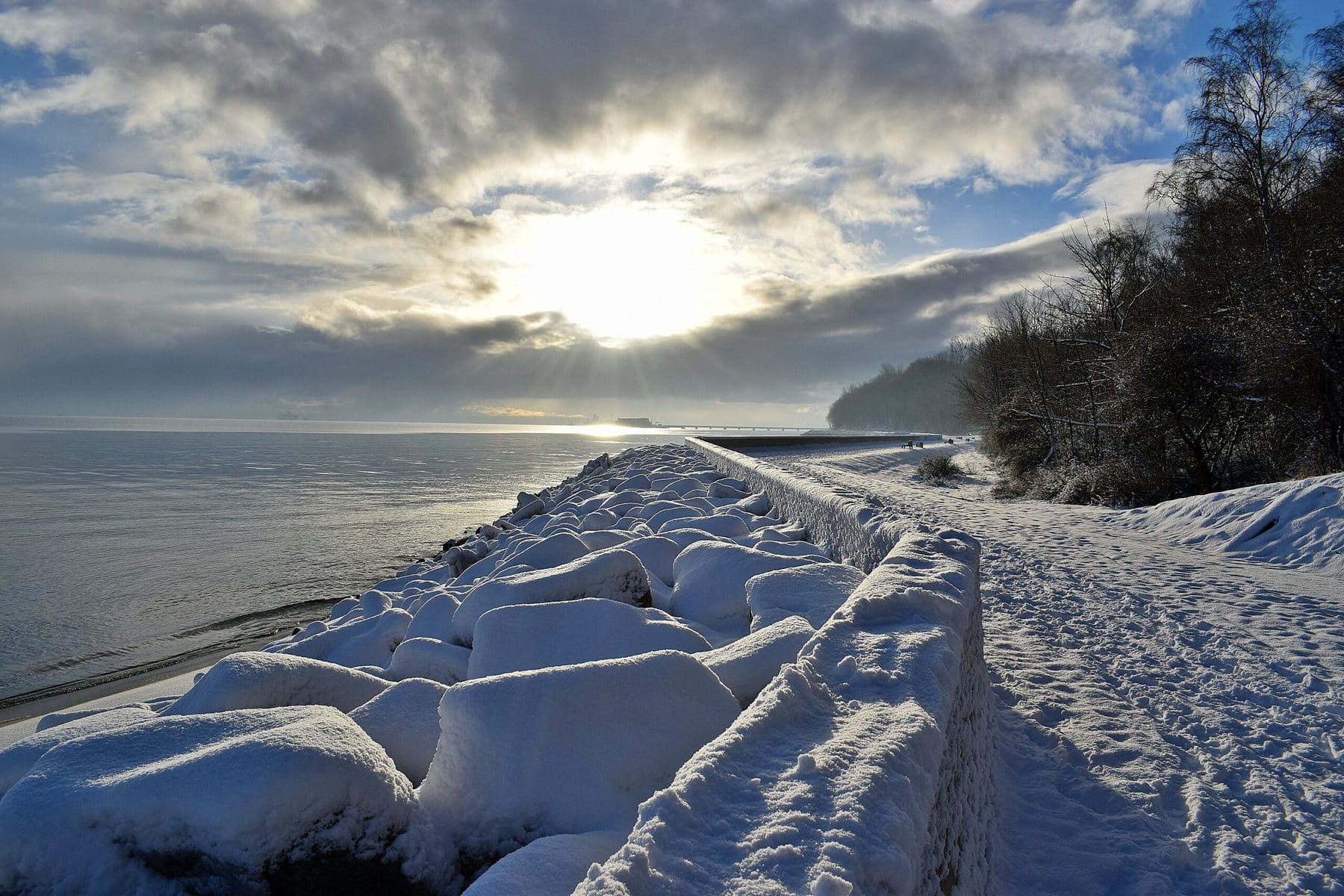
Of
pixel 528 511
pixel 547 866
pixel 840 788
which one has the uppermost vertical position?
pixel 840 788

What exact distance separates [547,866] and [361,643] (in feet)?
11.2

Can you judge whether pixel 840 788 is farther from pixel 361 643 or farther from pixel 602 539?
pixel 602 539

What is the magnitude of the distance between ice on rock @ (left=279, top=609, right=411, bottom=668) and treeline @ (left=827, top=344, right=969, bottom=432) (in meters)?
88.4

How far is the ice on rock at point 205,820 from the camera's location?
1.49m

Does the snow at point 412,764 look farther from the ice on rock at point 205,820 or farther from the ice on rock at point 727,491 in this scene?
the ice on rock at point 727,491

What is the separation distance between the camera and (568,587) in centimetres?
343

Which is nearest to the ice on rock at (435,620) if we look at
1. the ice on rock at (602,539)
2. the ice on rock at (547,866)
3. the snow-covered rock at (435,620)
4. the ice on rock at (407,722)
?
the snow-covered rock at (435,620)

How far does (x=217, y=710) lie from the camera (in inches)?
84.8

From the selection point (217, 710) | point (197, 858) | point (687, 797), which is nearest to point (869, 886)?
point (687, 797)

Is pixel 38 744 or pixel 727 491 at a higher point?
pixel 727 491

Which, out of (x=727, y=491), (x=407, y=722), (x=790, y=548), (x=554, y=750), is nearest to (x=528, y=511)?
(x=727, y=491)

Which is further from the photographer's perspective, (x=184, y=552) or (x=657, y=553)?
(x=184, y=552)

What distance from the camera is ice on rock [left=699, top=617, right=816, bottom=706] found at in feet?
7.27

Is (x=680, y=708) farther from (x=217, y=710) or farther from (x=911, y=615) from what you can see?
(x=217, y=710)
